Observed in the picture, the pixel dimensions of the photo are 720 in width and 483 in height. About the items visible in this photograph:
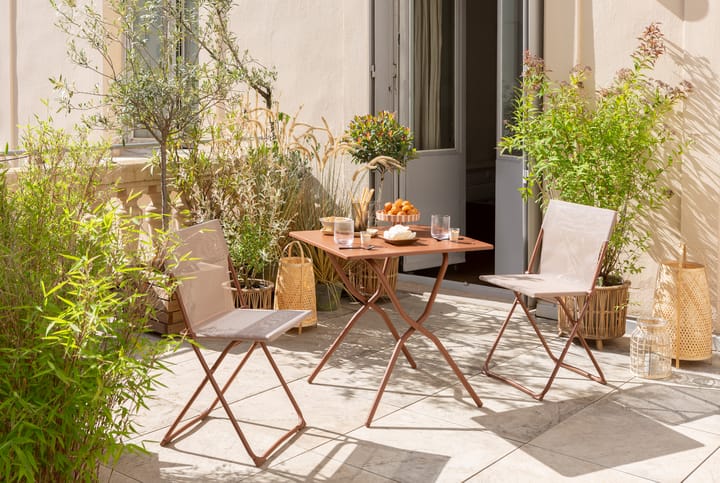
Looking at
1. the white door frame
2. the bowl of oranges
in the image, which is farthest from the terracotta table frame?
the white door frame

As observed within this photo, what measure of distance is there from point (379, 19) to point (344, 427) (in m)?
4.43

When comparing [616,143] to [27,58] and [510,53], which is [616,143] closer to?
[510,53]

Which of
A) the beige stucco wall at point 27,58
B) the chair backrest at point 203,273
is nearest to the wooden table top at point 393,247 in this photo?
the chair backrest at point 203,273

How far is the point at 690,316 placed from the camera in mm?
5508

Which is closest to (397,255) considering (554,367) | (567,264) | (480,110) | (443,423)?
(443,423)

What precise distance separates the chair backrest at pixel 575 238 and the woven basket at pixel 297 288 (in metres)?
1.79

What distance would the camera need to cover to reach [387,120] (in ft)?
21.3

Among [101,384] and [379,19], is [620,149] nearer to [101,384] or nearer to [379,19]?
[379,19]

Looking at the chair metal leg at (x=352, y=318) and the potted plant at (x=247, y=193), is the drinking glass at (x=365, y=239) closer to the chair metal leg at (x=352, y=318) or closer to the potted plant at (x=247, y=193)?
the chair metal leg at (x=352, y=318)

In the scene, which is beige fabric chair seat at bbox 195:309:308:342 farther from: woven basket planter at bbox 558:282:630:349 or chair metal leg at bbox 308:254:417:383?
woven basket planter at bbox 558:282:630:349

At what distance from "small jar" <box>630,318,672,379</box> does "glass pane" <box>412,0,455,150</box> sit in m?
3.28

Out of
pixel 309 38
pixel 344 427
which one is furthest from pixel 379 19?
pixel 344 427

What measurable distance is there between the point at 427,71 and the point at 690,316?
11.6 ft

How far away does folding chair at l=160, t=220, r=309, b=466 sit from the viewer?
405cm
